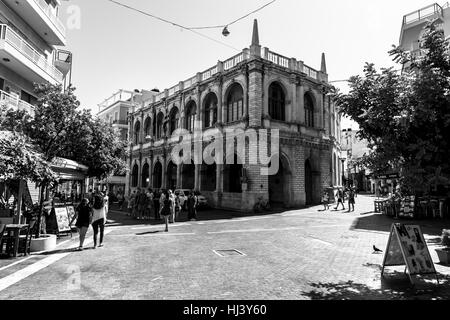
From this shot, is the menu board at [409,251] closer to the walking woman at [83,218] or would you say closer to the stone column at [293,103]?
the walking woman at [83,218]

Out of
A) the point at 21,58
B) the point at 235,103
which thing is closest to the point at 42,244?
the point at 21,58

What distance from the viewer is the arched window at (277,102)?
2569 cm

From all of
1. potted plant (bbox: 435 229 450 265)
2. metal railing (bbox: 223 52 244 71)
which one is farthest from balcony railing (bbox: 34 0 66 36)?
potted plant (bbox: 435 229 450 265)

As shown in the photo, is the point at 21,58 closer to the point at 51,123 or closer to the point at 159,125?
the point at 51,123

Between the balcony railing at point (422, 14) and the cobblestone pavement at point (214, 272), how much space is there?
2411 cm

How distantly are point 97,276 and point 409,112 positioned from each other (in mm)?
7586

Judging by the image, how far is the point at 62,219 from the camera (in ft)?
39.2

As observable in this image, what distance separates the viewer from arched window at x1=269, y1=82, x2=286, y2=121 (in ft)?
84.3

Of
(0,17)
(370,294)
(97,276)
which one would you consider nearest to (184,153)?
(0,17)

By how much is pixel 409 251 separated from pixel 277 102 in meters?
21.1

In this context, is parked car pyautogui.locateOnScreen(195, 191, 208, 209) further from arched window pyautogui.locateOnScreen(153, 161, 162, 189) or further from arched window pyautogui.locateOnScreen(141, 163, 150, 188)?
arched window pyautogui.locateOnScreen(141, 163, 150, 188)

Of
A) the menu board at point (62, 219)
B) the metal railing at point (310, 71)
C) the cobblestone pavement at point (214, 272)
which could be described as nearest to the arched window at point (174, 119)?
the metal railing at point (310, 71)
